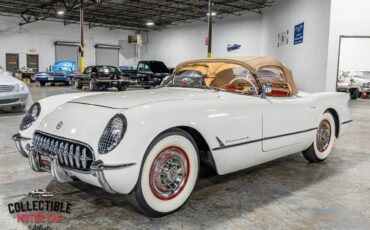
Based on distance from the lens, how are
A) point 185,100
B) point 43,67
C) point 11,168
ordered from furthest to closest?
point 43,67 < point 11,168 < point 185,100

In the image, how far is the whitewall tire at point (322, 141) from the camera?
12.9 ft

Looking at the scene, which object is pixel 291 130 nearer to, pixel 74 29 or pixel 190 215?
pixel 190 215

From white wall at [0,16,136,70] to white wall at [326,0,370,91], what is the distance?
69.8 ft

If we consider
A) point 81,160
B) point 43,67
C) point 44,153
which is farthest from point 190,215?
point 43,67

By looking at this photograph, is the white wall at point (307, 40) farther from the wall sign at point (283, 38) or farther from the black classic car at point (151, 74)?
the black classic car at point (151, 74)

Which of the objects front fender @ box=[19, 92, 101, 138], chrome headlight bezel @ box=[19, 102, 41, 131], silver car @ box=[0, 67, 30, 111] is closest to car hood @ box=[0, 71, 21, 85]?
silver car @ box=[0, 67, 30, 111]

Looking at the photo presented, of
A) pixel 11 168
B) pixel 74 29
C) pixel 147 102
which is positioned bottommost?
pixel 11 168

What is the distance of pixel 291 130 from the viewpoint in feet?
11.1

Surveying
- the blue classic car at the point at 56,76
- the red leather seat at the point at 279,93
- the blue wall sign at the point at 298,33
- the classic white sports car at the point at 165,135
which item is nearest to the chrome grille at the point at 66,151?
the classic white sports car at the point at 165,135

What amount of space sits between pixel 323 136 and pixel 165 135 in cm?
242

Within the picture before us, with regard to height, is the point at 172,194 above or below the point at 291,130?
below

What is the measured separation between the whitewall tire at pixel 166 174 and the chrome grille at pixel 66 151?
38 centimetres

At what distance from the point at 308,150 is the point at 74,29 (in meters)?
26.7

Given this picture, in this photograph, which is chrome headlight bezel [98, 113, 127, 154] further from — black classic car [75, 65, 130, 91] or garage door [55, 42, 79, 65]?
garage door [55, 42, 79, 65]
